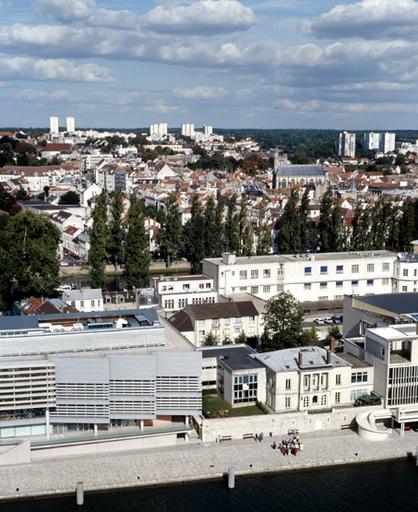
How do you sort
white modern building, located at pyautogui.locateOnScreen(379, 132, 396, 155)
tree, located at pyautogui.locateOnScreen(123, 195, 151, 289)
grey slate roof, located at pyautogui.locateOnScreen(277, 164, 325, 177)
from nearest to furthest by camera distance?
tree, located at pyautogui.locateOnScreen(123, 195, 151, 289) < grey slate roof, located at pyautogui.locateOnScreen(277, 164, 325, 177) < white modern building, located at pyautogui.locateOnScreen(379, 132, 396, 155)

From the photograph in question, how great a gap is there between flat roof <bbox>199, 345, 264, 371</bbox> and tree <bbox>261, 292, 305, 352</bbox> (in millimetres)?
1404

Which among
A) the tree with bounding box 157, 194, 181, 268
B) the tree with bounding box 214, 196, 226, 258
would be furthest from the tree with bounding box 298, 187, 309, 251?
the tree with bounding box 157, 194, 181, 268

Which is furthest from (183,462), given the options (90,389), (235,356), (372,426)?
(372,426)

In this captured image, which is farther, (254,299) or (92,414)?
(254,299)

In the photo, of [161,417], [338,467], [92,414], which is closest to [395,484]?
[338,467]

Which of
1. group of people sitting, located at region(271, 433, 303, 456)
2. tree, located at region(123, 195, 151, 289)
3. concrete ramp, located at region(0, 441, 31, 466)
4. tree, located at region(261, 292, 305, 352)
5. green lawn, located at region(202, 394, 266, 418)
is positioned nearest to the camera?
concrete ramp, located at region(0, 441, 31, 466)

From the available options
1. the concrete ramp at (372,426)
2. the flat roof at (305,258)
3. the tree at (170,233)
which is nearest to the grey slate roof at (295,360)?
the concrete ramp at (372,426)

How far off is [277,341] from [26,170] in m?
65.5

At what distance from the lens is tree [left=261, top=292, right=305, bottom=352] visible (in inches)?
1128

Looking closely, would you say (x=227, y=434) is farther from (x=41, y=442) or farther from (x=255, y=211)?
(x=255, y=211)

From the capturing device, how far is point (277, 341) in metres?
28.6

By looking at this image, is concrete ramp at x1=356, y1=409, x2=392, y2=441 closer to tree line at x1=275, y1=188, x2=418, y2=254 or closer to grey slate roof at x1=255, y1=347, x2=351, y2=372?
grey slate roof at x1=255, y1=347, x2=351, y2=372

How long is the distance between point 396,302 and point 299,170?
57.4m

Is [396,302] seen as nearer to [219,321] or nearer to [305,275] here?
[219,321]
